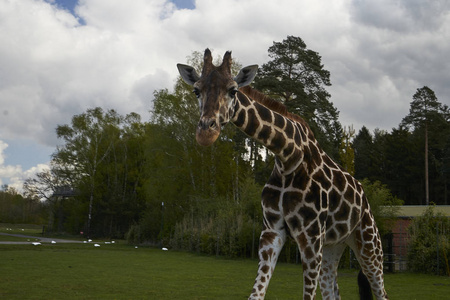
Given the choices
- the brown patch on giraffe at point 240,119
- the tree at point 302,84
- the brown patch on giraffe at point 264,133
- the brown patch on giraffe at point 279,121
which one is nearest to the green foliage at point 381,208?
the tree at point 302,84

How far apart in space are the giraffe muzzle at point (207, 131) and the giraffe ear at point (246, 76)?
0.53 metres

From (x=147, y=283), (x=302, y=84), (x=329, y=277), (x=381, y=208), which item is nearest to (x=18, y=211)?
(x=302, y=84)

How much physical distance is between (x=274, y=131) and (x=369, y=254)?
2057 millimetres

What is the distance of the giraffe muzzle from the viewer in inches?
124

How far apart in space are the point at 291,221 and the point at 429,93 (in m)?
40.6

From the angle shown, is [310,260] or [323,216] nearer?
[310,260]

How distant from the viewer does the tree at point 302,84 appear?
28484 millimetres

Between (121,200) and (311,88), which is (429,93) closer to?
(311,88)

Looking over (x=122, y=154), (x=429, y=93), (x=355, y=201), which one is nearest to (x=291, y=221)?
(x=355, y=201)

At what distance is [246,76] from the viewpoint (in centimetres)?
366

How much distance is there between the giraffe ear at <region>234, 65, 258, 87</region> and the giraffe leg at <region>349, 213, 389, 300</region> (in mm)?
2409

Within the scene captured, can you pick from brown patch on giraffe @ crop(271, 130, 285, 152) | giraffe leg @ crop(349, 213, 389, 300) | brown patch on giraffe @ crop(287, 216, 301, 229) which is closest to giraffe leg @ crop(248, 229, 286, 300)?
brown patch on giraffe @ crop(287, 216, 301, 229)

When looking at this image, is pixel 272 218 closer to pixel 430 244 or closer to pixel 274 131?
pixel 274 131

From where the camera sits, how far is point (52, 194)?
157ft
